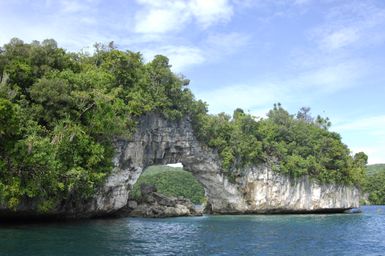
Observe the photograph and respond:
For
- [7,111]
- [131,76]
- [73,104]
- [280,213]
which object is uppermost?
[131,76]

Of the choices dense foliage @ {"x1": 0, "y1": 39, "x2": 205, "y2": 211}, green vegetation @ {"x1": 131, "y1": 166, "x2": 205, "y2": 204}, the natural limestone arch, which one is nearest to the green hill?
green vegetation @ {"x1": 131, "y1": 166, "x2": 205, "y2": 204}

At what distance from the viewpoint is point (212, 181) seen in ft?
183

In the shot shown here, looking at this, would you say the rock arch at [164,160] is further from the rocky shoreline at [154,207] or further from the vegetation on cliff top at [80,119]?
the rocky shoreline at [154,207]

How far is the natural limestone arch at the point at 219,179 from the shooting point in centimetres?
4406

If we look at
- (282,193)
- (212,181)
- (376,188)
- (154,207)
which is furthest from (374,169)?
(154,207)

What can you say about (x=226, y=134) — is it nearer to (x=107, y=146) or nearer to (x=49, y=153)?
(x=107, y=146)

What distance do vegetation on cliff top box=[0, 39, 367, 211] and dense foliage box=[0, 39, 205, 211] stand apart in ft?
0.20

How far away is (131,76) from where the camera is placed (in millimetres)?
42094

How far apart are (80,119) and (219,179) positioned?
2602 centimetres

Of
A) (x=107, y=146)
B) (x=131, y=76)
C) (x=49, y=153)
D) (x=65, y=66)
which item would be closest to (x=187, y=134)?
(x=131, y=76)

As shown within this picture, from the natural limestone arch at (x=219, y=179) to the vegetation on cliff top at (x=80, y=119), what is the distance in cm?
142

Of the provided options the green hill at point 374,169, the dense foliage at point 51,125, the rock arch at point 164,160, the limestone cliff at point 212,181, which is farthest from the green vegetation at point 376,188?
→ the dense foliage at point 51,125

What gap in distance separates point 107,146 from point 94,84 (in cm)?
549

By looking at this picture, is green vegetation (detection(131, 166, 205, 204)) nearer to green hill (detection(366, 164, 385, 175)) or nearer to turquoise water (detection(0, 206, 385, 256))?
green hill (detection(366, 164, 385, 175))
